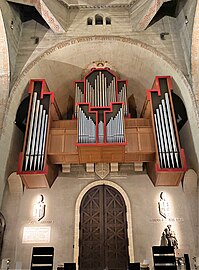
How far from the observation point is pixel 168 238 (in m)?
8.86

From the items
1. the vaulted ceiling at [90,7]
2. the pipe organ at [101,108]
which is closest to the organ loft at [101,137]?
the pipe organ at [101,108]

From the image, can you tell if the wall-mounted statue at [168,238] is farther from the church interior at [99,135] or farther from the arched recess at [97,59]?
the arched recess at [97,59]

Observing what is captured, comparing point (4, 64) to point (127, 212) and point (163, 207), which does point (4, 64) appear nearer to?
point (127, 212)

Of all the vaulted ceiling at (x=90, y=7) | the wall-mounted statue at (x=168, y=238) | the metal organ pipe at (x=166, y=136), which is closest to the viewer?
the wall-mounted statue at (x=168, y=238)

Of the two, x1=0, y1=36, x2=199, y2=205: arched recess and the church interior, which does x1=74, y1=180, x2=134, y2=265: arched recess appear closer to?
the church interior

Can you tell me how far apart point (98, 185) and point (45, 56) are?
5515mm

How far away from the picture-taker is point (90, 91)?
10.9 meters

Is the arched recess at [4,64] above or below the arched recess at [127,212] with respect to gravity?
Result: above

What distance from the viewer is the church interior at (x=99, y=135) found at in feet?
30.0

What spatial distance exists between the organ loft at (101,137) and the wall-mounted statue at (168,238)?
1631mm

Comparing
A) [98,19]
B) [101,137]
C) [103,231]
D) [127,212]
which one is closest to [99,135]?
[101,137]

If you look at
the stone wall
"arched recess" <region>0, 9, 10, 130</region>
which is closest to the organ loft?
the stone wall

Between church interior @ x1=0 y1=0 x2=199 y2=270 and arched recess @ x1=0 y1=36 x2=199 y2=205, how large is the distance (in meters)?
0.04

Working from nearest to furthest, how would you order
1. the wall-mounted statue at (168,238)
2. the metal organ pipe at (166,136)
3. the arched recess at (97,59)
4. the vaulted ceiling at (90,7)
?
the wall-mounted statue at (168,238), the metal organ pipe at (166,136), the arched recess at (97,59), the vaulted ceiling at (90,7)
